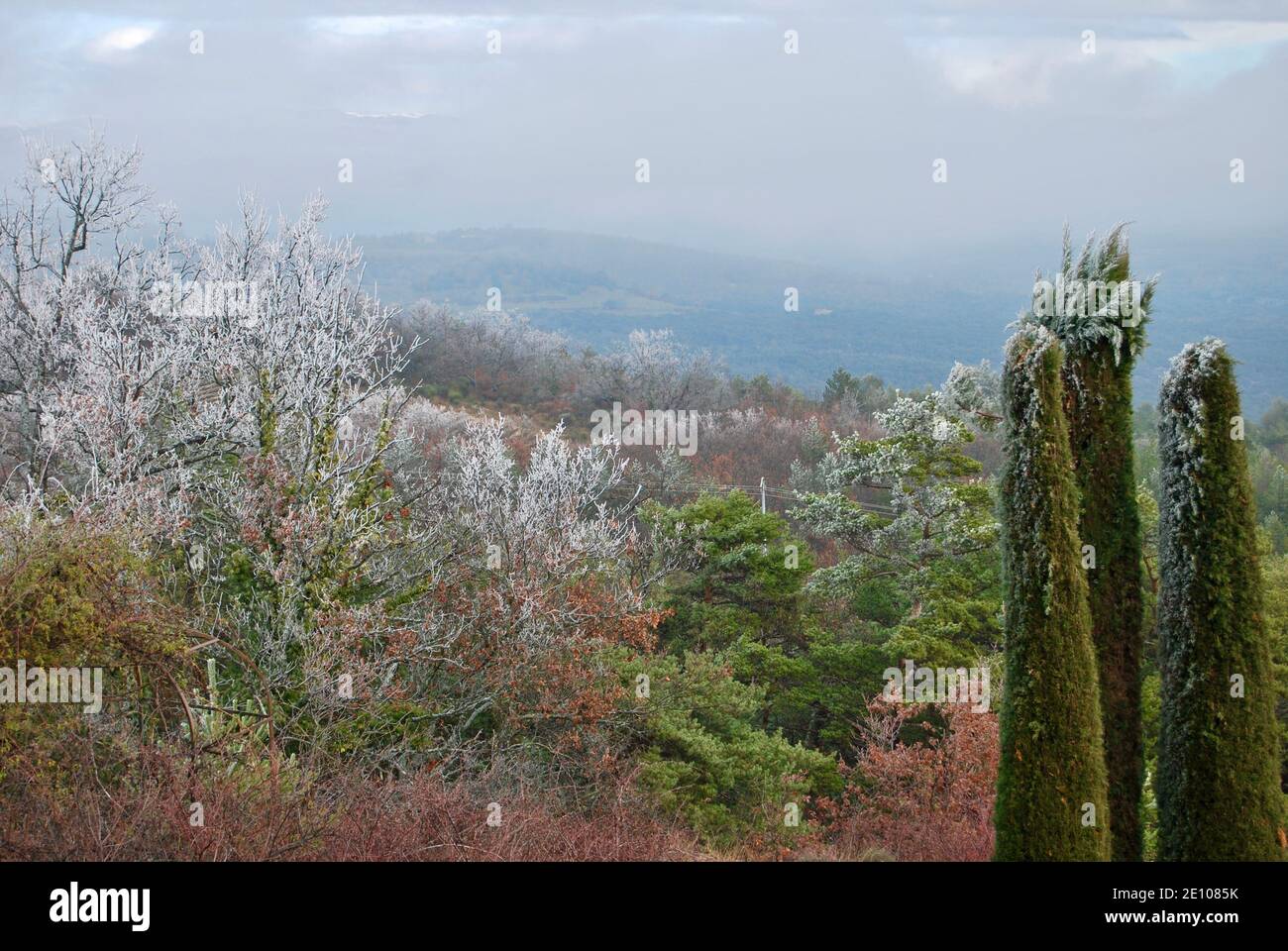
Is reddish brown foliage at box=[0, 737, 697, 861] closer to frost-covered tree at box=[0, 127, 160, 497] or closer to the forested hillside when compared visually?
the forested hillside

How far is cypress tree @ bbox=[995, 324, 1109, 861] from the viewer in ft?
26.7

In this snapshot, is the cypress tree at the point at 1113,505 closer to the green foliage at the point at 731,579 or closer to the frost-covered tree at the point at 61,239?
→ the green foliage at the point at 731,579

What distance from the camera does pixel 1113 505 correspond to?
28.7ft

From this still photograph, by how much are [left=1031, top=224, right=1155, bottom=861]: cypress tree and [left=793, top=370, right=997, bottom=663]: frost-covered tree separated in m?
8.53

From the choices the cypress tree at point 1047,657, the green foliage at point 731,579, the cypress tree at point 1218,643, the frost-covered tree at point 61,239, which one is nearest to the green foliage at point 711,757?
the green foliage at point 731,579

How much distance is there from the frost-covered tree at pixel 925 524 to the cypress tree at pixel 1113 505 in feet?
28.0

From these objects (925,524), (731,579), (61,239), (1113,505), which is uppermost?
(61,239)

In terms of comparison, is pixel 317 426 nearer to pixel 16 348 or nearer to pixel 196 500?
pixel 196 500

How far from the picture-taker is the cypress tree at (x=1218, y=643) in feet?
26.5

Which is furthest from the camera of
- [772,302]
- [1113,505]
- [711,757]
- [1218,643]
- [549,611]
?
[772,302]

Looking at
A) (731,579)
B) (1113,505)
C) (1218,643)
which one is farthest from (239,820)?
(731,579)

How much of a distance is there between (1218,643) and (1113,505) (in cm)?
140

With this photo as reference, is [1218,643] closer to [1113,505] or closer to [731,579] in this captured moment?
[1113,505]
